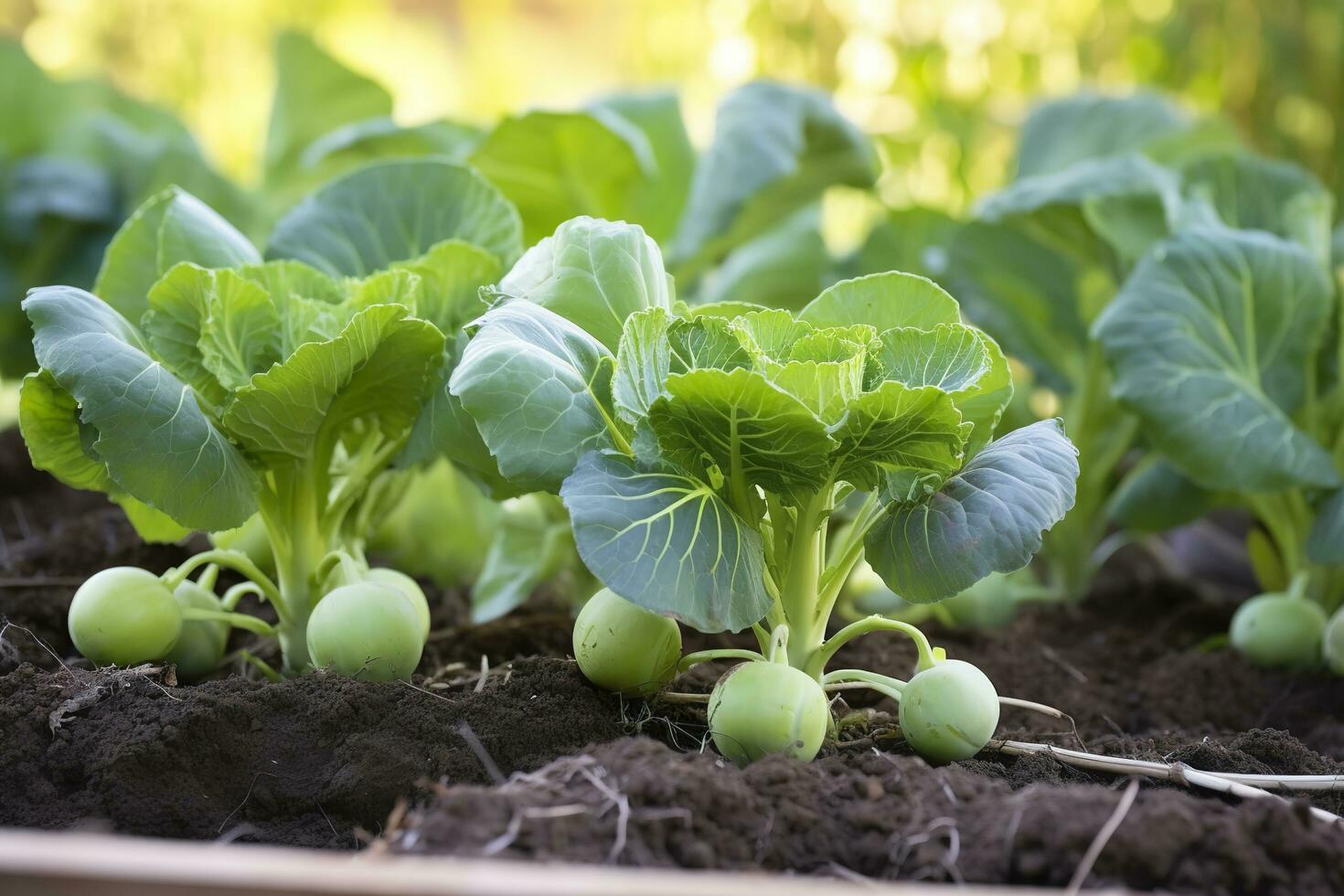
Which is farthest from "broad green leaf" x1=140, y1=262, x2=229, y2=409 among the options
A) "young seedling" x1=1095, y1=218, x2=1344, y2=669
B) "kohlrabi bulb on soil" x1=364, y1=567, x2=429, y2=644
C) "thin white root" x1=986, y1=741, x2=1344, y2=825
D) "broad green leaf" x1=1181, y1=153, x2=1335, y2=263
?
"broad green leaf" x1=1181, y1=153, x2=1335, y2=263

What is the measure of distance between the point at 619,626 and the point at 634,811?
331 mm

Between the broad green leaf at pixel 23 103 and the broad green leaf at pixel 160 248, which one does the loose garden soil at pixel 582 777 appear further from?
the broad green leaf at pixel 23 103

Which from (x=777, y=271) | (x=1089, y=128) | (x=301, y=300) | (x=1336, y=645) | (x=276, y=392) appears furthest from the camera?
(x=1089, y=128)

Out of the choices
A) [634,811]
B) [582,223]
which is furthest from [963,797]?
[582,223]

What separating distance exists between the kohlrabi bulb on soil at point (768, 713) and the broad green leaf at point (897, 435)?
25 centimetres

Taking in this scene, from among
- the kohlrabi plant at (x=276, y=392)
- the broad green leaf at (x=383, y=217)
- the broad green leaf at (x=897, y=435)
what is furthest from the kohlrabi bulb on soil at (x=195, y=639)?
the broad green leaf at (x=897, y=435)

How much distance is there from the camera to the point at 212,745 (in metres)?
1.37

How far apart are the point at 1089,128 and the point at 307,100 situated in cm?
210

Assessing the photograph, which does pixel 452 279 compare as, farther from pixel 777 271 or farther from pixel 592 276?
pixel 777 271

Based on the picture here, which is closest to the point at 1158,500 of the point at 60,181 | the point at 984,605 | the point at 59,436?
the point at 984,605

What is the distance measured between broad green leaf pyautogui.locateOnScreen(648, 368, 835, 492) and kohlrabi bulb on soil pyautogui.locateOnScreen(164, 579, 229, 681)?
0.75m

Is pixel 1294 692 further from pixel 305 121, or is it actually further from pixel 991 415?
pixel 305 121

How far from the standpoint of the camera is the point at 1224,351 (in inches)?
84.5

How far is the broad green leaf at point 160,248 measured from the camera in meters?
1.71
